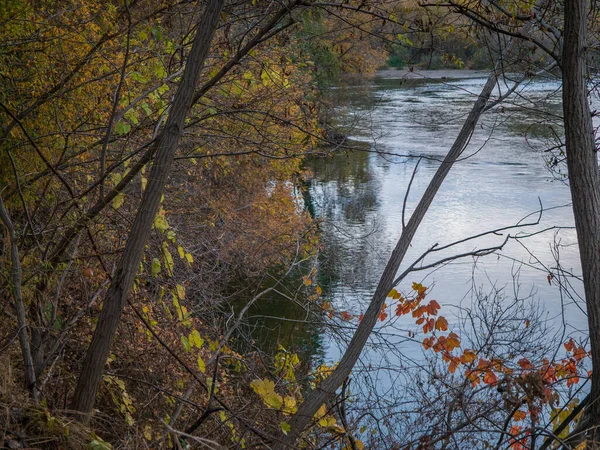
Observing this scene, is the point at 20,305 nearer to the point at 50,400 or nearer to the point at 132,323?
the point at 50,400

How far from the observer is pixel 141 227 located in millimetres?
3410

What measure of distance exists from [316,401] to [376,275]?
944 centimetres

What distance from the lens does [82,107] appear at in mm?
5766

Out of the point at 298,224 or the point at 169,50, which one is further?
the point at 298,224

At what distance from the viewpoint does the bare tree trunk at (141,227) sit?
3.39 meters

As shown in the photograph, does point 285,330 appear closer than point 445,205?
A: Yes

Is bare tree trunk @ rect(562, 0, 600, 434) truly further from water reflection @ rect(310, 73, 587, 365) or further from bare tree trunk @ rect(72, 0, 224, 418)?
water reflection @ rect(310, 73, 587, 365)

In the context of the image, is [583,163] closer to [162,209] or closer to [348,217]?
[162,209]

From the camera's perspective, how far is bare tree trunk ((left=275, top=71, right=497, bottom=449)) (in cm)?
470

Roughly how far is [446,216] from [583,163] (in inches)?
524

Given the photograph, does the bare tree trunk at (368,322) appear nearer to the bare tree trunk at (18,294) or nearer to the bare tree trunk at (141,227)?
the bare tree trunk at (141,227)

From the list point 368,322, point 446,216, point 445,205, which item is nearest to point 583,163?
point 368,322

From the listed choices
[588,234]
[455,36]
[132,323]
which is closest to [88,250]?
A: [132,323]

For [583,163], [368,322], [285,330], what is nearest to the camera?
[583,163]
